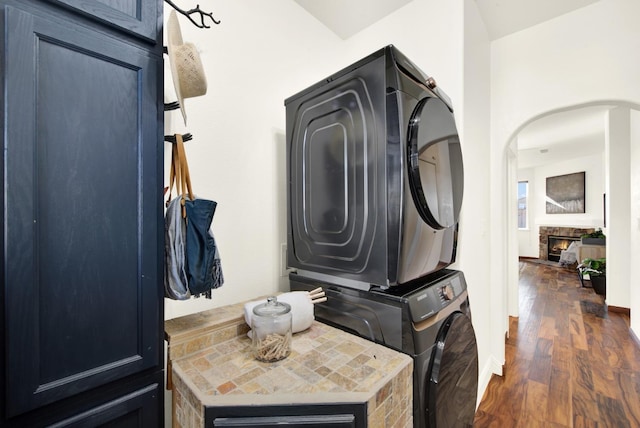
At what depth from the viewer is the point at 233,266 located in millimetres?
1496

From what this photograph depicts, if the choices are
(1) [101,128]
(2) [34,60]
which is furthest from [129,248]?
(2) [34,60]

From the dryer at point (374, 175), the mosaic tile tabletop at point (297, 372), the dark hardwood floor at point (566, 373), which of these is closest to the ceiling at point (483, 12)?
the dryer at point (374, 175)

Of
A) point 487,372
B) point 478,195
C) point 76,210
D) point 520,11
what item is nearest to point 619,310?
point 487,372

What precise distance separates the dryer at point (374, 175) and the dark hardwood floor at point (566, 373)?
5.21 feet

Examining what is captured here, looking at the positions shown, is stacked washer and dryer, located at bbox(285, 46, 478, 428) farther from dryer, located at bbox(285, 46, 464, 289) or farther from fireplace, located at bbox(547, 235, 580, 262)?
fireplace, located at bbox(547, 235, 580, 262)

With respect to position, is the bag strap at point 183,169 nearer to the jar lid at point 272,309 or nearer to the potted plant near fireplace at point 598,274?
the jar lid at point 272,309

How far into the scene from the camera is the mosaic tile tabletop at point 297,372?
77 centimetres

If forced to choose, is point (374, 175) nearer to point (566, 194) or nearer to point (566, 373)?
point (566, 373)

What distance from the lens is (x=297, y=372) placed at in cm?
89

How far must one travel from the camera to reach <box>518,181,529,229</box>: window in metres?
8.64

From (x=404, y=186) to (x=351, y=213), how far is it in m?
0.26

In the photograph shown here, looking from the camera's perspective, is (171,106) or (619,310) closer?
(171,106)

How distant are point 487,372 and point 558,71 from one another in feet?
8.15

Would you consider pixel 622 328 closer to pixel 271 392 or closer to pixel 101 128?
pixel 271 392
